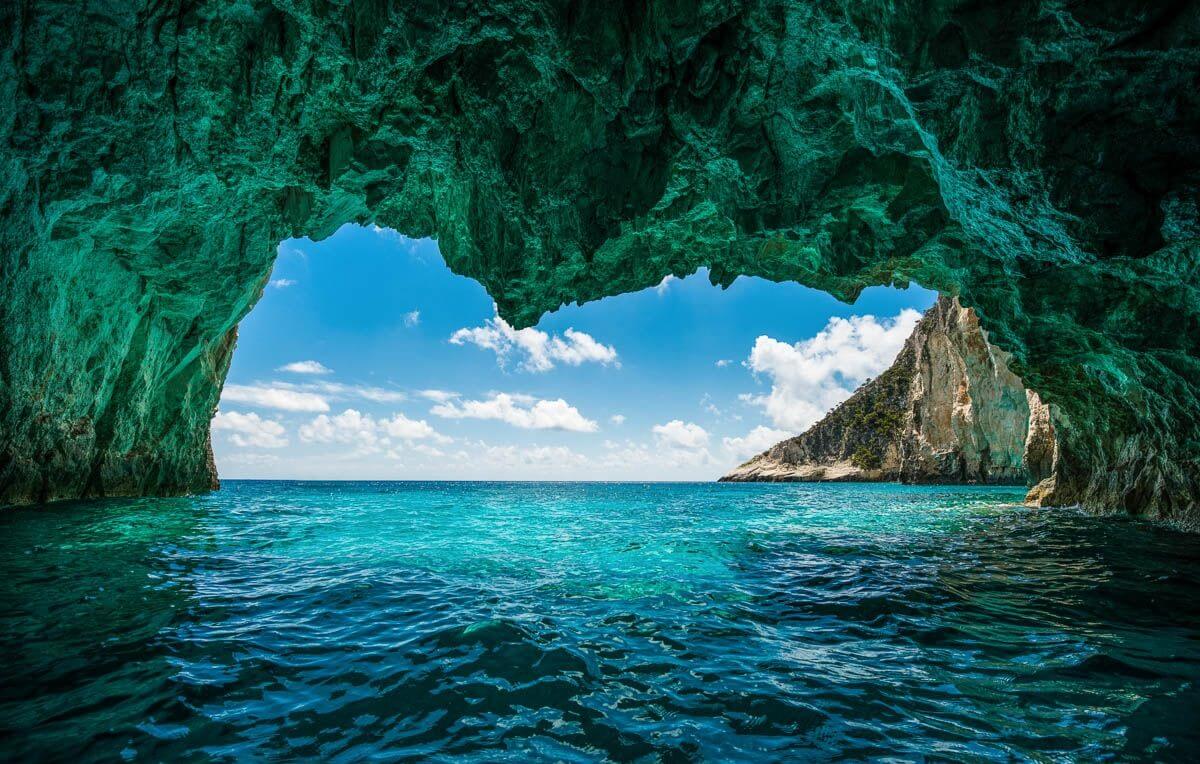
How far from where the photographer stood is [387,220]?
16.9m

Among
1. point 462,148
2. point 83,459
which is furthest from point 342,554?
point 83,459

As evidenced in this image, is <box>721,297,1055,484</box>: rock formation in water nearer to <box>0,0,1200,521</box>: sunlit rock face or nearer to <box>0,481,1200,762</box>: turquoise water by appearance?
<box>0,0,1200,521</box>: sunlit rock face

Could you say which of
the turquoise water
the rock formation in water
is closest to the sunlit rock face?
the turquoise water

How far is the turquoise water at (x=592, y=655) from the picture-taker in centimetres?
388

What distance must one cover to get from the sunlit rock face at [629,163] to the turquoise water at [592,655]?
6969 millimetres

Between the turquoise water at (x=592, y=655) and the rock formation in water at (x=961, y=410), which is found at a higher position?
the rock formation in water at (x=961, y=410)

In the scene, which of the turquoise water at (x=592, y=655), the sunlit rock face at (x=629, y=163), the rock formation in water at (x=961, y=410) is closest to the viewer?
the turquoise water at (x=592, y=655)

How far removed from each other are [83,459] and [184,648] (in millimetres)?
22011

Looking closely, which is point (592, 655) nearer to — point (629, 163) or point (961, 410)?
point (629, 163)

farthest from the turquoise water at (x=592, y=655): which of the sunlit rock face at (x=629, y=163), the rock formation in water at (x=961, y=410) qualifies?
the rock formation in water at (x=961, y=410)

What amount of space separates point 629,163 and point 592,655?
37.5ft

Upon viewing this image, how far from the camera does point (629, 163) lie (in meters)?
12.8

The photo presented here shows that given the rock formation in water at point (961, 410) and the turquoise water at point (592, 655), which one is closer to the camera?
the turquoise water at point (592, 655)

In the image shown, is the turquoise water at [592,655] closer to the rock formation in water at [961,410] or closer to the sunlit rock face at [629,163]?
the sunlit rock face at [629,163]
